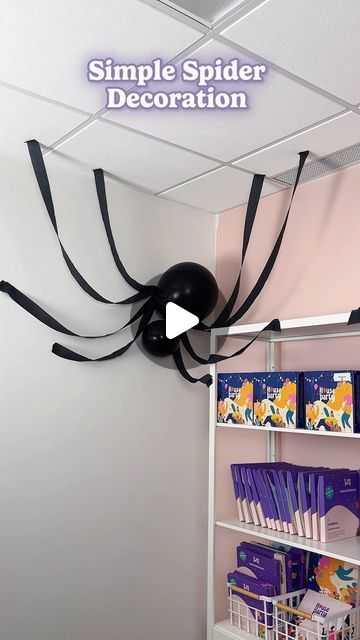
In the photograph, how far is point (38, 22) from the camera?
1.61 m

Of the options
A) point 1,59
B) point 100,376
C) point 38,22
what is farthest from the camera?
point 100,376

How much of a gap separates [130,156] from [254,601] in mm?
1885

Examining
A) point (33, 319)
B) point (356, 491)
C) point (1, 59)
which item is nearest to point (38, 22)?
point (1, 59)

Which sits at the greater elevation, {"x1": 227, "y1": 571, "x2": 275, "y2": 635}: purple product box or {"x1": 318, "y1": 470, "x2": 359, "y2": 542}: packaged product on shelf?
{"x1": 318, "y1": 470, "x2": 359, "y2": 542}: packaged product on shelf

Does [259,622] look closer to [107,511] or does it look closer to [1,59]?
[107,511]

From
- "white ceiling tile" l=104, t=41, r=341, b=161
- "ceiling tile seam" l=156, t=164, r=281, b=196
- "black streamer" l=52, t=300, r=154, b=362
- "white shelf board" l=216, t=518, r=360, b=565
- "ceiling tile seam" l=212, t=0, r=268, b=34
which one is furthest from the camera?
"ceiling tile seam" l=156, t=164, r=281, b=196

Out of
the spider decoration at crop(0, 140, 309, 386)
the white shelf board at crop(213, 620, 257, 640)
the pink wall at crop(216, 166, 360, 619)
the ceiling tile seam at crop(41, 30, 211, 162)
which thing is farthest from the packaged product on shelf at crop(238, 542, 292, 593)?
the ceiling tile seam at crop(41, 30, 211, 162)

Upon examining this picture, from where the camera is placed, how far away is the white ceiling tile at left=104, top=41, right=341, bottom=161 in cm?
190

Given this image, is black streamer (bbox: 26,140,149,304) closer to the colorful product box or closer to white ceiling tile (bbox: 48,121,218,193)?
white ceiling tile (bbox: 48,121,218,193)

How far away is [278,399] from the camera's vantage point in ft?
7.79

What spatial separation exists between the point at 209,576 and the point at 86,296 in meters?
1.34

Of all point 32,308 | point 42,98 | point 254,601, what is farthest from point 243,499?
point 42,98

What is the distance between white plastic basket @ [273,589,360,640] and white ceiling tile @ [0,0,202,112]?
6.48 ft

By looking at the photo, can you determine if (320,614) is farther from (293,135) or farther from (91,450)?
(293,135)
